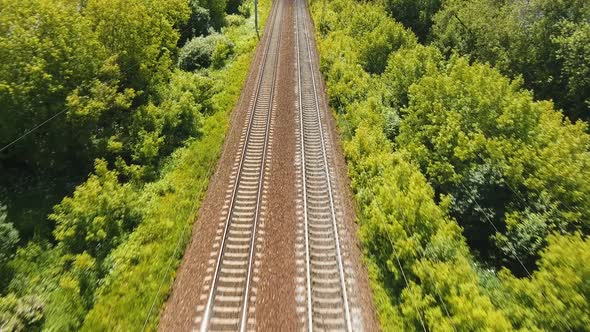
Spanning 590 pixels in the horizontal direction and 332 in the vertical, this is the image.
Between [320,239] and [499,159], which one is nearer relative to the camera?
[320,239]

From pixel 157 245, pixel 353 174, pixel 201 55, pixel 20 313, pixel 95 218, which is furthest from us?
pixel 201 55

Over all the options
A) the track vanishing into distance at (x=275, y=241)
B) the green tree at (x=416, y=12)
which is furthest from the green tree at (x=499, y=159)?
the green tree at (x=416, y=12)

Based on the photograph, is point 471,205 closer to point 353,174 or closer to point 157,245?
point 353,174

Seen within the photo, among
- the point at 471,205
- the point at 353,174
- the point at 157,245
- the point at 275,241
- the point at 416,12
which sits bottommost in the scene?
the point at 157,245

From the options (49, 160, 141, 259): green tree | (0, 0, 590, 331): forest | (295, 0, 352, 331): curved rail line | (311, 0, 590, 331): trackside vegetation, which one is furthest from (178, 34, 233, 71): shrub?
(49, 160, 141, 259): green tree

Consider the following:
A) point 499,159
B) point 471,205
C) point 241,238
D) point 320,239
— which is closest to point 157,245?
point 241,238

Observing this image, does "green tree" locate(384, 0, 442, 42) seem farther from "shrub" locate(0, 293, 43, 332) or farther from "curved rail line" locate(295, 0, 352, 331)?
"shrub" locate(0, 293, 43, 332)

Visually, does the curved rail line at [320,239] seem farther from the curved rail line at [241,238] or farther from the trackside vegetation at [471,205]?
the curved rail line at [241,238]
